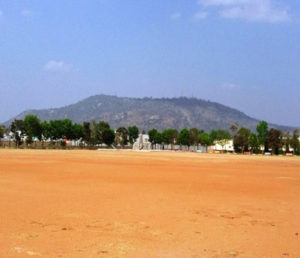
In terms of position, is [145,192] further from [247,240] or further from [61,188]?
[247,240]

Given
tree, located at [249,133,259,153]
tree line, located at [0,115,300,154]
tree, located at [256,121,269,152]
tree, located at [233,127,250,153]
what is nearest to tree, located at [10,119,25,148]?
tree line, located at [0,115,300,154]

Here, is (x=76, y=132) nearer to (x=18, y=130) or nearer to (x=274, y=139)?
(x=18, y=130)

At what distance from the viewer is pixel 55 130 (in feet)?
374

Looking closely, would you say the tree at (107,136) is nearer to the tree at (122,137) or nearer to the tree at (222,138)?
the tree at (122,137)

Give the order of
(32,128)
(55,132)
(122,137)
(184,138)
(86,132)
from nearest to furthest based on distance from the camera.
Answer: (32,128) < (55,132) < (86,132) < (184,138) < (122,137)

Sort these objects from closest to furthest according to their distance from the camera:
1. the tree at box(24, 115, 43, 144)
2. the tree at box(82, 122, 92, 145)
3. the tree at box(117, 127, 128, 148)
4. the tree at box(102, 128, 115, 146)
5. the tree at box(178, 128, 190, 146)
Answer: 1. the tree at box(24, 115, 43, 144)
2. the tree at box(82, 122, 92, 145)
3. the tree at box(102, 128, 115, 146)
4. the tree at box(178, 128, 190, 146)
5. the tree at box(117, 127, 128, 148)

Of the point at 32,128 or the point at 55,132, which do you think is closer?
the point at 32,128

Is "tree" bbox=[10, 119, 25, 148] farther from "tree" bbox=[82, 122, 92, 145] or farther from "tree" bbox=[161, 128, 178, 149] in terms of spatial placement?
"tree" bbox=[161, 128, 178, 149]

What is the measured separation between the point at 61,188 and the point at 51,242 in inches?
382

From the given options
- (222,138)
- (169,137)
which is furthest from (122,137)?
(222,138)

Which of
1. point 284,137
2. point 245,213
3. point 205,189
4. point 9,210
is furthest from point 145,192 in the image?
point 284,137

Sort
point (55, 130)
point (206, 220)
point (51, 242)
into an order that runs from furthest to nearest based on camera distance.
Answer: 1. point (55, 130)
2. point (206, 220)
3. point (51, 242)

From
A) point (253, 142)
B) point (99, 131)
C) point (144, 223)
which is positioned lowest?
point (144, 223)

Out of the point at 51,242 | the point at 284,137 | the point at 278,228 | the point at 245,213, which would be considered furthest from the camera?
the point at 284,137
